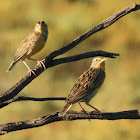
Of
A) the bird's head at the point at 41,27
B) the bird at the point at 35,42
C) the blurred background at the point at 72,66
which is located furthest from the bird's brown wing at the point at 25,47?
the blurred background at the point at 72,66

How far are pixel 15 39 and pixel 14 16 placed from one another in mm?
2155

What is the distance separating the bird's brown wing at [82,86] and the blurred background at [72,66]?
522cm

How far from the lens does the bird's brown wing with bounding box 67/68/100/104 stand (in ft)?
16.7

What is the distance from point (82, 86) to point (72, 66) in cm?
919

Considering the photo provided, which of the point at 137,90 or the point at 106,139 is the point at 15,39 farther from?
the point at 106,139

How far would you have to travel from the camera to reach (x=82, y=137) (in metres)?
11.2

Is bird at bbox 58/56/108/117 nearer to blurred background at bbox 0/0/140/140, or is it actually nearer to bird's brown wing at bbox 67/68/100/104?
bird's brown wing at bbox 67/68/100/104

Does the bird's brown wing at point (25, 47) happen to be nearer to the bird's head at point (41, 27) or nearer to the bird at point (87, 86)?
the bird's head at point (41, 27)

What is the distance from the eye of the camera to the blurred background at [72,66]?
37.8ft

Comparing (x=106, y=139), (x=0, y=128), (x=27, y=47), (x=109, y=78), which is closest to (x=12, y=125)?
(x=0, y=128)

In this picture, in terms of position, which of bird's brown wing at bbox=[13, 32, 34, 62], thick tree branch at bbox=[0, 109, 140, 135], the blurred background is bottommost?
thick tree branch at bbox=[0, 109, 140, 135]

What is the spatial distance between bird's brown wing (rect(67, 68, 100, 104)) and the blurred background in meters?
5.22

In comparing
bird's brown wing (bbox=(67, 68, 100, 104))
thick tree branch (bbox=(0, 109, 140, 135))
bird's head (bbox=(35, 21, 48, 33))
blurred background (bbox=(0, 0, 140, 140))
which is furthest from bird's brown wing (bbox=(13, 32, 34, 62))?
blurred background (bbox=(0, 0, 140, 140))

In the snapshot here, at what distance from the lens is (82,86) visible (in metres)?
5.34
